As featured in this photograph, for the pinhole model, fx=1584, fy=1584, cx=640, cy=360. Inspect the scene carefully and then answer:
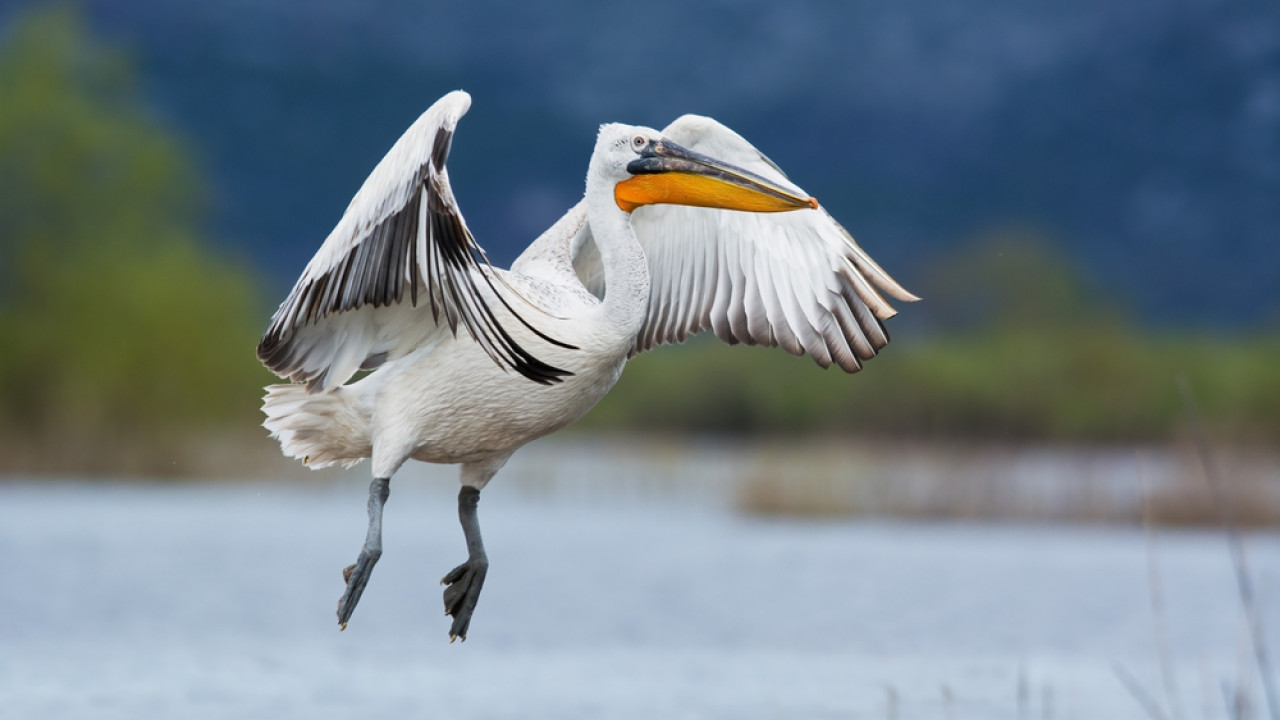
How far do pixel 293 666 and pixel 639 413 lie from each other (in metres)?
18.4

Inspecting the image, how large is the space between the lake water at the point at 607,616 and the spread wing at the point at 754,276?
119 centimetres

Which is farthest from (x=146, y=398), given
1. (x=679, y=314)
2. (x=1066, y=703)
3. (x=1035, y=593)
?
Answer: (x=679, y=314)

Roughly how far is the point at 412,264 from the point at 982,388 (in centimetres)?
2121

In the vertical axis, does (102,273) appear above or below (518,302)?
above

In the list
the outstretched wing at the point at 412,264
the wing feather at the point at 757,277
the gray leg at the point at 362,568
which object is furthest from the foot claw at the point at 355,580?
the wing feather at the point at 757,277

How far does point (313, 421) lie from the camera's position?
5016mm

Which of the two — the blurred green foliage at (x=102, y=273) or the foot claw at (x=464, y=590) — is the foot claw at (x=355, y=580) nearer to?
the foot claw at (x=464, y=590)

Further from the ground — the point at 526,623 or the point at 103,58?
the point at 103,58

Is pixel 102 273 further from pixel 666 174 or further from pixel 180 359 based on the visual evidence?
pixel 666 174

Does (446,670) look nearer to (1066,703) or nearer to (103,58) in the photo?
(1066,703)

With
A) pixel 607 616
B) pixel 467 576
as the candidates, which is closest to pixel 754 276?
pixel 467 576

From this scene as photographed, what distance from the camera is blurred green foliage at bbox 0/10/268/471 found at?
23.0 m

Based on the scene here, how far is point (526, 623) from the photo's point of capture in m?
11.1

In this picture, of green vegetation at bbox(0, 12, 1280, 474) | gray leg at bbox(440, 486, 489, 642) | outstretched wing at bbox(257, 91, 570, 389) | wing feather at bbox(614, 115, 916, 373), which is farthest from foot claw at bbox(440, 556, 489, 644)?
green vegetation at bbox(0, 12, 1280, 474)
